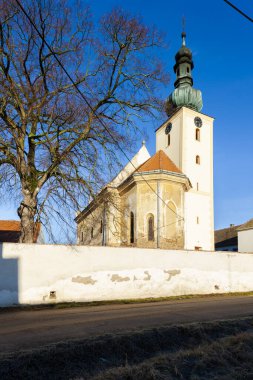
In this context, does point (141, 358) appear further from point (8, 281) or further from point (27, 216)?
point (27, 216)

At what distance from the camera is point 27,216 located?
13578mm

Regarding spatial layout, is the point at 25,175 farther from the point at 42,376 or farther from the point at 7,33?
the point at 42,376

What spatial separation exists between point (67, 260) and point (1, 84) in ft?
23.6

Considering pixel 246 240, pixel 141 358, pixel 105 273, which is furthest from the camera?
pixel 246 240

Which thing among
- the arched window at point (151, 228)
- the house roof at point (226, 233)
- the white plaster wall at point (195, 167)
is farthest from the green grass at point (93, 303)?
the house roof at point (226, 233)

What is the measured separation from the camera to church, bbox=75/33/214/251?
21062mm

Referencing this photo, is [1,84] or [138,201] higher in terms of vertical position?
[1,84]

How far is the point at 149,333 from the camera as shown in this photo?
580 cm

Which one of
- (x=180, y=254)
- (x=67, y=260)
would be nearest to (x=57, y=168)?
(x=67, y=260)

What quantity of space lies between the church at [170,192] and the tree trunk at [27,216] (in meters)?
1.89

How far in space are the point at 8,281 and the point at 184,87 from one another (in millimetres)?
27834

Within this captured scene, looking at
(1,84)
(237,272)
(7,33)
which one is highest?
(7,33)

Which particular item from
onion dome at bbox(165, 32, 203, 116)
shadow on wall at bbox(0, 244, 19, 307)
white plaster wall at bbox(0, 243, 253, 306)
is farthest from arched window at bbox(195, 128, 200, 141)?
shadow on wall at bbox(0, 244, 19, 307)

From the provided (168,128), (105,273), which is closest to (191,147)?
(168,128)
